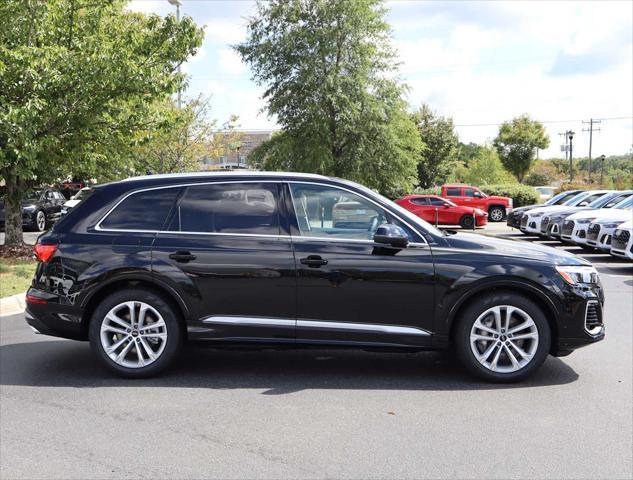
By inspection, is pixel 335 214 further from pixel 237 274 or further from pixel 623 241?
pixel 623 241

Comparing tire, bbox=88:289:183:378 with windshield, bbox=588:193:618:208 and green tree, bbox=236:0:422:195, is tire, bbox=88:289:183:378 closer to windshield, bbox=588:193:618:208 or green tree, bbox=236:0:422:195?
windshield, bbox=588:193:618:208

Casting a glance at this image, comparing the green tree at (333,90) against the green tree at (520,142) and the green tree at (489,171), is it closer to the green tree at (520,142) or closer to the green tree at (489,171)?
the green tree at (520,142)

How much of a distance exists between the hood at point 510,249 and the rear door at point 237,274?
4.84 feet

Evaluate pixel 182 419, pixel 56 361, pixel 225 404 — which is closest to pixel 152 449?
pixel 182 419

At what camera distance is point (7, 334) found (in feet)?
24.7

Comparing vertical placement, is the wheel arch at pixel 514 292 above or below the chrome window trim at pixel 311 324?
above

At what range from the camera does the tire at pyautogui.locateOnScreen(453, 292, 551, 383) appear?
5.54m

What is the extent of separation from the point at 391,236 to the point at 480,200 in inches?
1086

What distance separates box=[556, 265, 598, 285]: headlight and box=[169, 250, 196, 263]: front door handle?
3.09 meters

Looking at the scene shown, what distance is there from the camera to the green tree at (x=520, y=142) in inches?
2244

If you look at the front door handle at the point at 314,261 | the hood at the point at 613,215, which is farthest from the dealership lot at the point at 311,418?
the hood at the point at 613,215

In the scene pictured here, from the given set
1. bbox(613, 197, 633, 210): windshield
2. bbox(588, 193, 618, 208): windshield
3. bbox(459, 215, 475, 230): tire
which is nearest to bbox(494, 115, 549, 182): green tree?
bbox(459, 215, 475, 230): tire

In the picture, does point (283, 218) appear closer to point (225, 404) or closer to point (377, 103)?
point (225, 404)

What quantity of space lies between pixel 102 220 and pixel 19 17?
29.0ft
